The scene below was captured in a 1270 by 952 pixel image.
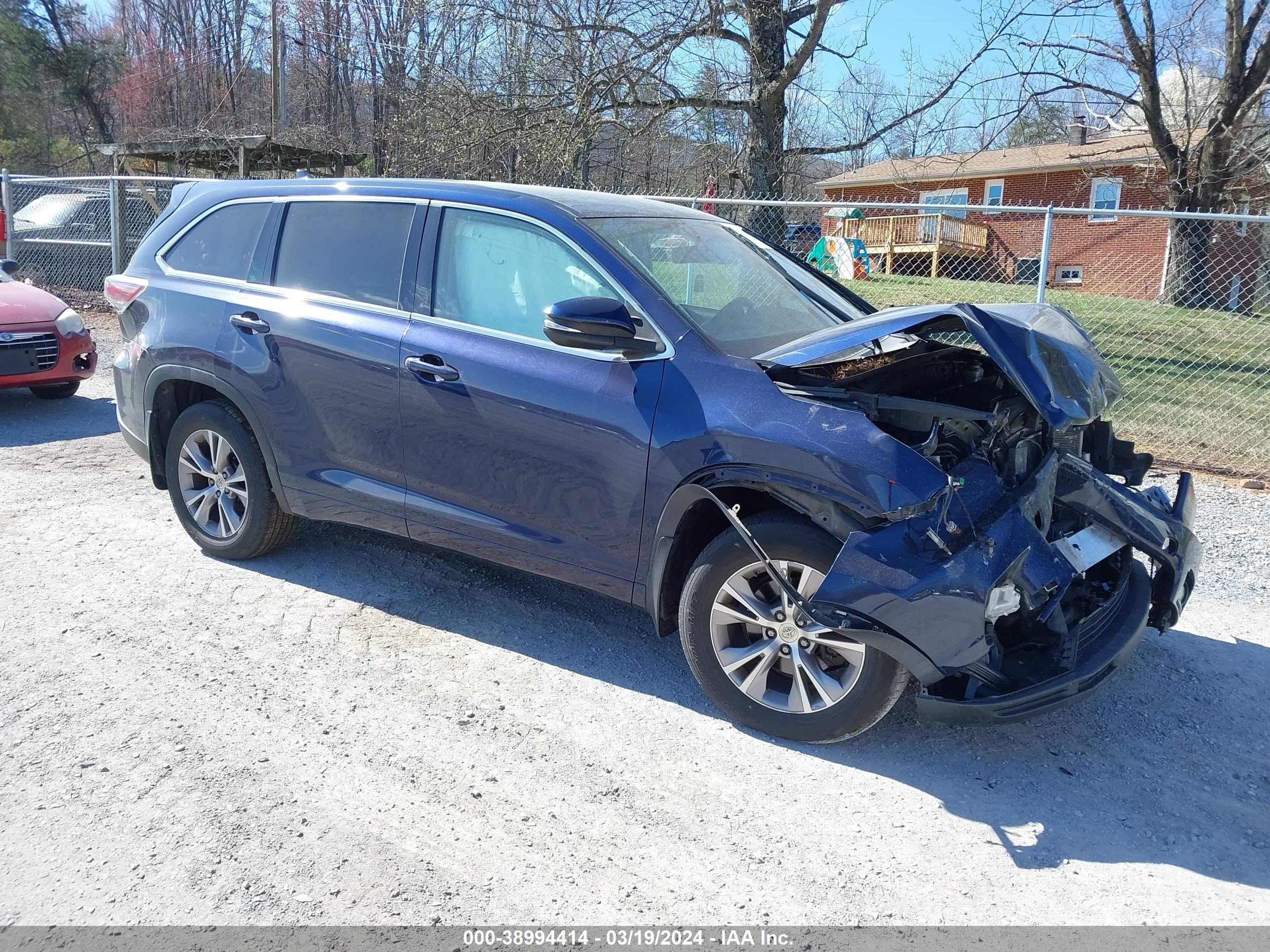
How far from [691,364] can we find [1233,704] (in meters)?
2.60

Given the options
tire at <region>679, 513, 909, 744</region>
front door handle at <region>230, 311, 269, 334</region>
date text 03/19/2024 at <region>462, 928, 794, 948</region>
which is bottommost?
date text 03/19/2024 at <region>462, 928, 794, 948</region>

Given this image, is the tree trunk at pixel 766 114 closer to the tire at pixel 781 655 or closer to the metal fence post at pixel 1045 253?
the metal fence post at pixel 1045 253

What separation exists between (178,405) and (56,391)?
4451mm

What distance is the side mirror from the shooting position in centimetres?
362

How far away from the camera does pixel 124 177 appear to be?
11.8 m

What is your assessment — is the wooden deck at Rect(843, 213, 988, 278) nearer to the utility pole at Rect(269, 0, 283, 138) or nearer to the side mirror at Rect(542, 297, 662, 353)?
the utility pole at Rect(269, 0, 283, 138)

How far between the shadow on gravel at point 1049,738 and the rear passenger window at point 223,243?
1.52 metres

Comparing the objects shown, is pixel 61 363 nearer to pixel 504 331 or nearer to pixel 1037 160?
pixel 504 331

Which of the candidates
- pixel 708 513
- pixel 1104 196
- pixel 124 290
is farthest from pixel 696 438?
pixel 1104 196

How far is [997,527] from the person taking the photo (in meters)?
3.23

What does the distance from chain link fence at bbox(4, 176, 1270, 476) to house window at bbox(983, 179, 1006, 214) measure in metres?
7.89

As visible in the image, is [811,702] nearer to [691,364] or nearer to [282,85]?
[691,364]

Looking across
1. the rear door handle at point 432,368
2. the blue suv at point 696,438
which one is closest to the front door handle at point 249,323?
the blue suv at point 696,438

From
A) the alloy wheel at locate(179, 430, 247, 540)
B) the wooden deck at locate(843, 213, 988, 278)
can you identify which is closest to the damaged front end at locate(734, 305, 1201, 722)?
the alloy wheel at locate(179, 430, 247, 540)
